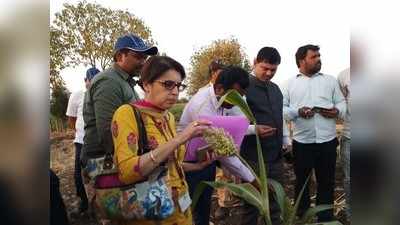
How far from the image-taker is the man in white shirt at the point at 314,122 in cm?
274

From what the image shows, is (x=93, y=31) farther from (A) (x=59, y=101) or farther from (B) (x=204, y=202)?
(B) (x=204, y=202)

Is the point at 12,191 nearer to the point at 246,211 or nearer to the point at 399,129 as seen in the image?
the point at 399,129

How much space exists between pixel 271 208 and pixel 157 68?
1080 mm

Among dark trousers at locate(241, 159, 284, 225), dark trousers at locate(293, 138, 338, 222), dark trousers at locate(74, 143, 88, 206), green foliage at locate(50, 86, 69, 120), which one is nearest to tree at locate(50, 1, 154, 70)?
green foliage at locate(50, 86, 69, 120)

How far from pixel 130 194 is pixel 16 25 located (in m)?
0.61

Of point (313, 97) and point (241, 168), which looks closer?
point (241, 168)

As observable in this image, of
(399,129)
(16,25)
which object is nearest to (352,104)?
(399,129)

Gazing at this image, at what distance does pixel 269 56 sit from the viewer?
2.43 meters

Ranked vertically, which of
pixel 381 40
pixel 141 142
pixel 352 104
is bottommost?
pixel 141 142

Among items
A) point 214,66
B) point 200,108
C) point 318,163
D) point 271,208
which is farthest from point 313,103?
point 200,108

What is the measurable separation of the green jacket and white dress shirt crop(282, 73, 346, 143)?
1.21 metres

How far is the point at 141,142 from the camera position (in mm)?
1438

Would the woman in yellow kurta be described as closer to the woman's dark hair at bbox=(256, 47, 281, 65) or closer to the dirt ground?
the dirt ground

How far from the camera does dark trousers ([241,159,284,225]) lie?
224cm
